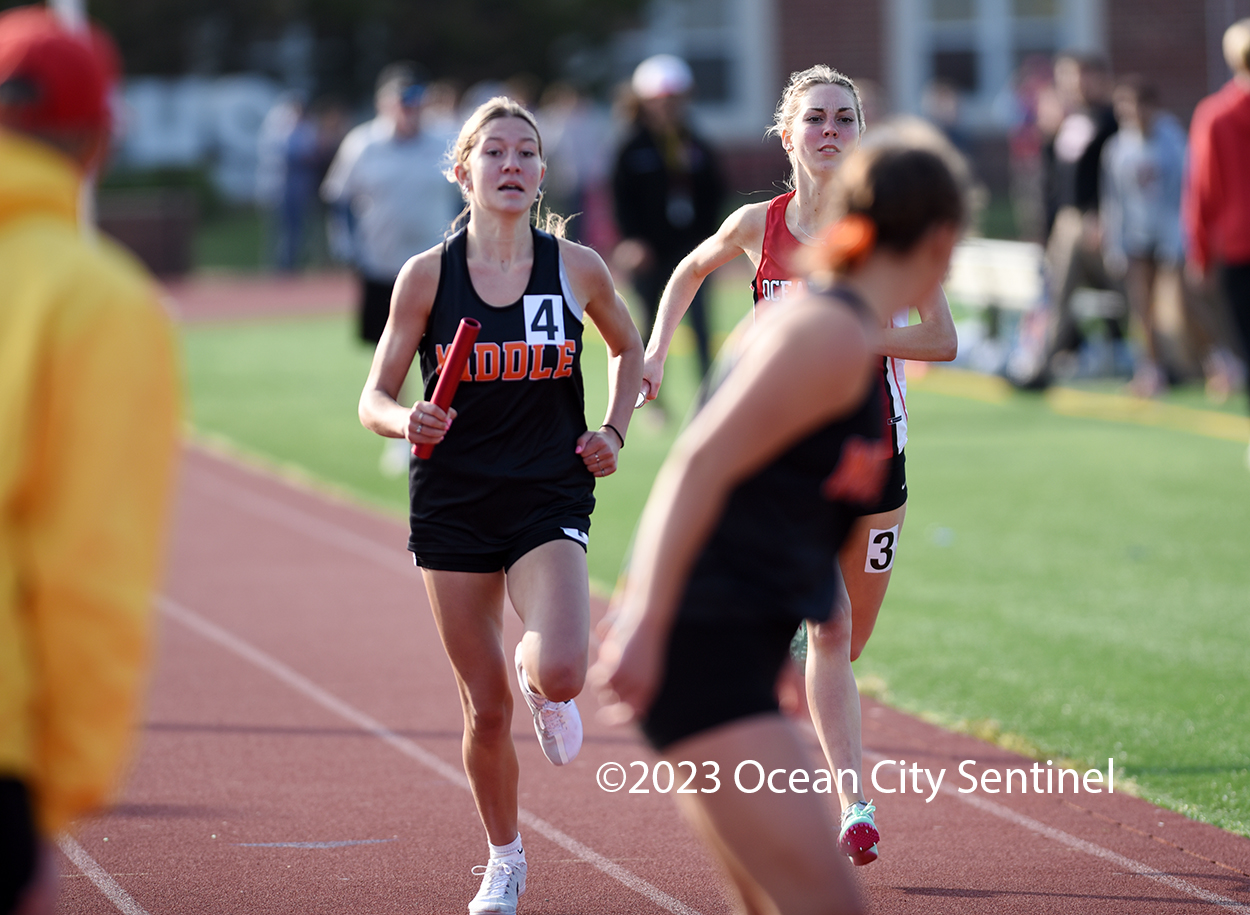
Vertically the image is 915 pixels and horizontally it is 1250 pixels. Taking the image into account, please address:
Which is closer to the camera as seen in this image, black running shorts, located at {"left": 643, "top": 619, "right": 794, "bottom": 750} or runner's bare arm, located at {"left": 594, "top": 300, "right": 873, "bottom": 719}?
runner's bare arm, located at {"left": 594, "top": 300, "right": 873, "bottom": 719}

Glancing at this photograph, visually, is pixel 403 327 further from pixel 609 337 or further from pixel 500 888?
pixel 500 888

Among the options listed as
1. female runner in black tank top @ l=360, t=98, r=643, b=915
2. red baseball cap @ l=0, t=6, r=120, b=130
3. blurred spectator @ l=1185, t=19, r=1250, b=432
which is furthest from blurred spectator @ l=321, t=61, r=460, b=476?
red baseball cap @ l=0, t=6, r=120, b=130

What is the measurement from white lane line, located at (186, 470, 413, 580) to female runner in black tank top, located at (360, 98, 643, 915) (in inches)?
186

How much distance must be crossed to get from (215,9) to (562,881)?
122 feet

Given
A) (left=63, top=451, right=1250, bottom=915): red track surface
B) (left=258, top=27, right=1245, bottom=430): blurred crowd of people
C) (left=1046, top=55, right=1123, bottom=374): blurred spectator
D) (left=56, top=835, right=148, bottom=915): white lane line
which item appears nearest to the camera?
(left=56, top=835, right=148, bottom=915): white lane line

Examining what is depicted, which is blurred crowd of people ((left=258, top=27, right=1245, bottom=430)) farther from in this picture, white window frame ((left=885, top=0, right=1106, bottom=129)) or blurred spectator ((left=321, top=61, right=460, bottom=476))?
white window frame ((left=885, top=0, right=1106, bottom=129))

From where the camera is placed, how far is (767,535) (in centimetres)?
296

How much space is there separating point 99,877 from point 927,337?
2.85 m

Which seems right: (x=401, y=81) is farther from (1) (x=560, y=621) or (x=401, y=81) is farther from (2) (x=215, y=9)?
(2) (x=215, y=9)

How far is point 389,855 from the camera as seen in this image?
5.05 m

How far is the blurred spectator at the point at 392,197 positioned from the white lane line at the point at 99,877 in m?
6.81

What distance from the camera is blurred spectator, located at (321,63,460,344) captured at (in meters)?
11.6

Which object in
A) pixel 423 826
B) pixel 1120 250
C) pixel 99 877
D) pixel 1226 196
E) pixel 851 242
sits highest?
pixel 851 242

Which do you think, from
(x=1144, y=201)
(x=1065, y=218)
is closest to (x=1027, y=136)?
(x=1065, y=218)
